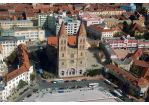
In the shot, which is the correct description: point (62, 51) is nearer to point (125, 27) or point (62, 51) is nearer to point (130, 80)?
point (130, 80)

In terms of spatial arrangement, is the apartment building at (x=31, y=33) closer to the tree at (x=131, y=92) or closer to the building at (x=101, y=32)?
the building at (x=101, y=32)

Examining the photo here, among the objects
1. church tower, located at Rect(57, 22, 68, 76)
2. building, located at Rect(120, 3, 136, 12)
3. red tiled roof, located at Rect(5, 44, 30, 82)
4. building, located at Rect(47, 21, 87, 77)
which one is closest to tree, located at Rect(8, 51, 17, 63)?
red tiled roof, located at Rect(5, 44, 30, 82)

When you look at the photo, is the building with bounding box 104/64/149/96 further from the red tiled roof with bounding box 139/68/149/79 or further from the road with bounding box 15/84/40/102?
the road with bounding box 15/84/40/102

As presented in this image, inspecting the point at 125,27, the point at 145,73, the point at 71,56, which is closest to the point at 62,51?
the point at 71,56

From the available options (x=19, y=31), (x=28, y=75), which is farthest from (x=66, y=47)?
(x=19, y=31)

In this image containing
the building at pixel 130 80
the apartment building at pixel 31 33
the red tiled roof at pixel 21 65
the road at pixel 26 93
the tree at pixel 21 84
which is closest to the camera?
the road at pixel 26 93

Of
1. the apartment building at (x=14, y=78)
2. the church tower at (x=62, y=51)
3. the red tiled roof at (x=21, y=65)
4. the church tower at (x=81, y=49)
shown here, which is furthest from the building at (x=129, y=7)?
the apartment building at (x=14, y=78)

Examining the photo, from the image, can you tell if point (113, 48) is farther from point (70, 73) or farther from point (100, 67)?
point (70, 73)
